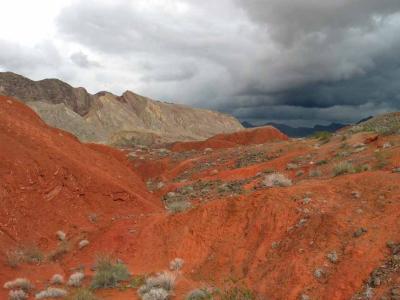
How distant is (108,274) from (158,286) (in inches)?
64.4

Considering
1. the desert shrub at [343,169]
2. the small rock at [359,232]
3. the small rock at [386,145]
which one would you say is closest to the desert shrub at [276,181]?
the desert shrub at [343,169]

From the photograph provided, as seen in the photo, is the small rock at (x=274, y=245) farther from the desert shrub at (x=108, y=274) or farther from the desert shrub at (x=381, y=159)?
the desert shrub at (x=381, y=159)

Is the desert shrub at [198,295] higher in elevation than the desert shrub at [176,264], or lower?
lower

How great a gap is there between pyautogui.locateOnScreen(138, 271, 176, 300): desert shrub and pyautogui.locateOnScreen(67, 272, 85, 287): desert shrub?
203 centimetres

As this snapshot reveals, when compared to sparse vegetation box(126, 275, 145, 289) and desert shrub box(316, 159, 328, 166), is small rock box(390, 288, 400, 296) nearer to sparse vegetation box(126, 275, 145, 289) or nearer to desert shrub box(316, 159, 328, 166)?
sparse vegetation box(126, 275, 145, 289)

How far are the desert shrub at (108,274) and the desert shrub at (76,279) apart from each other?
18.6 inches

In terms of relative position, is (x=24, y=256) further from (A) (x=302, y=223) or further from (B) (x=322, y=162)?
(B) (x=322, y=162)

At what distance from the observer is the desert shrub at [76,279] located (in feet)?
42.7

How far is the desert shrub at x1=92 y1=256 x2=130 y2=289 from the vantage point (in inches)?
501

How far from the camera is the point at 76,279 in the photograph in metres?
13.1

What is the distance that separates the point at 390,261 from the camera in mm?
10180

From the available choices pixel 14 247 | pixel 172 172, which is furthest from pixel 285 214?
pixel 172 172

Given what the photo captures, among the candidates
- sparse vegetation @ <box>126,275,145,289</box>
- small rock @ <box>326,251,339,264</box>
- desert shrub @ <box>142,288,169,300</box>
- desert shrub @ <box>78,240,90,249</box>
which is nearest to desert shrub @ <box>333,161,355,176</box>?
small rock @ <box>326,251,339,264</box>

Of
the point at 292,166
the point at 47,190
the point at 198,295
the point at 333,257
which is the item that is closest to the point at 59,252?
the point at 47,190
